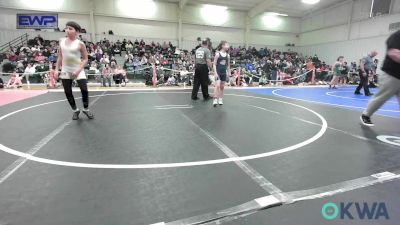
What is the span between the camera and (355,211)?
173 centimetres

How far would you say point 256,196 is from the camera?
1901 millimetres

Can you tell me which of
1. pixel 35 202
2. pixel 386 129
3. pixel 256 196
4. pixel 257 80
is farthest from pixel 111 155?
pixel 257 80

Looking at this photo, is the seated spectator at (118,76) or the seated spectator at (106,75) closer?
the seated spectator at (106,75)

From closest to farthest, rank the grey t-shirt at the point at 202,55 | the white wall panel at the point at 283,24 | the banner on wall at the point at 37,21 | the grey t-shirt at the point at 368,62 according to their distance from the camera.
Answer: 1. the grey t-shirt at the point at 202,55
2. the grey t-shirt at the point at 368,62
3. the banner on wall at the point at 37,21
4. the white wall panel at the point at 283,24

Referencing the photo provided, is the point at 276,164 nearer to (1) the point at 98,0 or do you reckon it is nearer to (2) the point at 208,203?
(2) the point at 208,203

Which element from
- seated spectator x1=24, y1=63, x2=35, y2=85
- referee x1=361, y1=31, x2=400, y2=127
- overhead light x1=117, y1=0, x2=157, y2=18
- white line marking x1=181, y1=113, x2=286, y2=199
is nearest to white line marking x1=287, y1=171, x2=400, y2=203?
white line marking x1=181, y1=113, x2=286, y2=199

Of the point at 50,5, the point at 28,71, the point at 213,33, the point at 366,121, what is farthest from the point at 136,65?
the point at 366,121

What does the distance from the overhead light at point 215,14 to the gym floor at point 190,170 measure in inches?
788

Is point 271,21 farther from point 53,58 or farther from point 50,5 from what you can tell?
point 53,58

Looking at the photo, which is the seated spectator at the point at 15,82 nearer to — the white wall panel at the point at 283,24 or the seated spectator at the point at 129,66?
the seated spectator at the point at 129,66

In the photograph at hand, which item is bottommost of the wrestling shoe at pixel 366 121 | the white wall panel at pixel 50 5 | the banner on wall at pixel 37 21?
the wrestling shoe at pixel 366 121

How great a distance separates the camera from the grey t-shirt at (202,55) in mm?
7062

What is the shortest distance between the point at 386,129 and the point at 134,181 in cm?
403

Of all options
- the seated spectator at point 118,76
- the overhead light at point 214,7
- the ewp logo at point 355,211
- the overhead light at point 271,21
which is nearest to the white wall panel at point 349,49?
the overhead light at point 271,21
